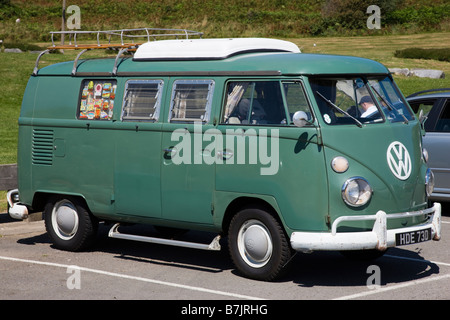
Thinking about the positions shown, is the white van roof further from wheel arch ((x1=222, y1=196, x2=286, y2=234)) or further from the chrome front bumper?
the chrome front bumper

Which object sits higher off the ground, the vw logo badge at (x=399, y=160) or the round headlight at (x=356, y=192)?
the vw logo badge at (x=399, y=160)

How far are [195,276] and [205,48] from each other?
8.00 ft

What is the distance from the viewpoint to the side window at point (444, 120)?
39.5 ft

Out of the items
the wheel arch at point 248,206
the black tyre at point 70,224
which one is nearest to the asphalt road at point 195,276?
the black tyre at point 70,224

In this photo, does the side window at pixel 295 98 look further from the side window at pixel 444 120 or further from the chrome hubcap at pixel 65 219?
the side window at pixel 444 120

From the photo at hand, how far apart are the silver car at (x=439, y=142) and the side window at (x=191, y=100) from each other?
4.44 meters

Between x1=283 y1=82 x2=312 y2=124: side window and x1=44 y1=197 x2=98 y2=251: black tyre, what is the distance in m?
3.09

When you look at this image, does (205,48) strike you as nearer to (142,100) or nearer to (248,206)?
(142,100)

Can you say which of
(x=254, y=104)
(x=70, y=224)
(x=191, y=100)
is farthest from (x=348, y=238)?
(x=70, y=224)

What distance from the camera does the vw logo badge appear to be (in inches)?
315

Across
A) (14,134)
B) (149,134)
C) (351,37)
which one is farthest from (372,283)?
(351,37)

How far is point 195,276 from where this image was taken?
853 cm
